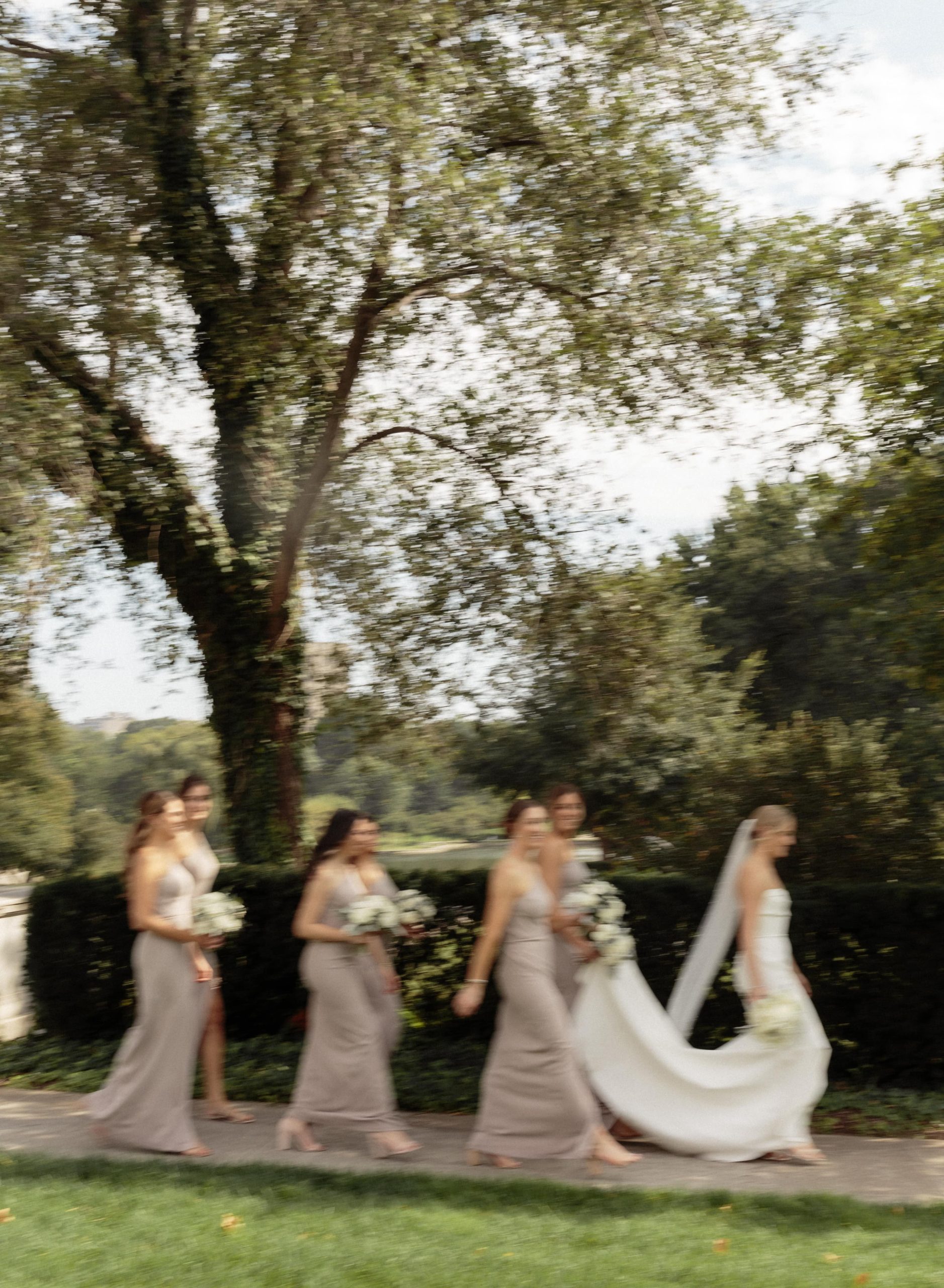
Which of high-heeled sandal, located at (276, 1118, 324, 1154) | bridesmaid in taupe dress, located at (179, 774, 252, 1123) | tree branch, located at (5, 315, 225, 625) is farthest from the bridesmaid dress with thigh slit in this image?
tree branch, located at (5, 315, 225, 625)

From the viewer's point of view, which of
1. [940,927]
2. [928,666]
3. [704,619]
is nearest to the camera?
[940,927]

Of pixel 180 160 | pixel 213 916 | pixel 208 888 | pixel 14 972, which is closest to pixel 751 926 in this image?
pixel 213 916

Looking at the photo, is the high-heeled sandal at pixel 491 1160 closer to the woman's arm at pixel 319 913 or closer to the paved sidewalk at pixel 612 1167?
the paved sidewalk at pixel 612 1167

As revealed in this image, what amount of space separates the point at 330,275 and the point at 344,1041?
A: 720 cm

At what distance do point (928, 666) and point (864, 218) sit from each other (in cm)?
445

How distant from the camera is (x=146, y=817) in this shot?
8.09m

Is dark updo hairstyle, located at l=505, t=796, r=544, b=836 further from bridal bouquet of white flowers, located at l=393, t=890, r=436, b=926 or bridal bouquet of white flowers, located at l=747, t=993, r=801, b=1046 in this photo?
bridal bouquet of white flowers, located at l=747, t=993, r=801, b=1046

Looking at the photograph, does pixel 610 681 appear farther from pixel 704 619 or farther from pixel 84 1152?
pixel 704 619

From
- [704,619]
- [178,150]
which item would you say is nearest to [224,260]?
[178,150]

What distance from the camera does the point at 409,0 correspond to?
36.2 ft

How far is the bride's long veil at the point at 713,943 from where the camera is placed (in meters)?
8.05

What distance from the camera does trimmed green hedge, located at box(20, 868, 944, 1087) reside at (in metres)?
9.33

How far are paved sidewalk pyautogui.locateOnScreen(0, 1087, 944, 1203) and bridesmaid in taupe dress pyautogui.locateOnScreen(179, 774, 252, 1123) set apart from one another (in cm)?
14

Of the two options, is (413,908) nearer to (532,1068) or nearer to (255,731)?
(532,1068)
